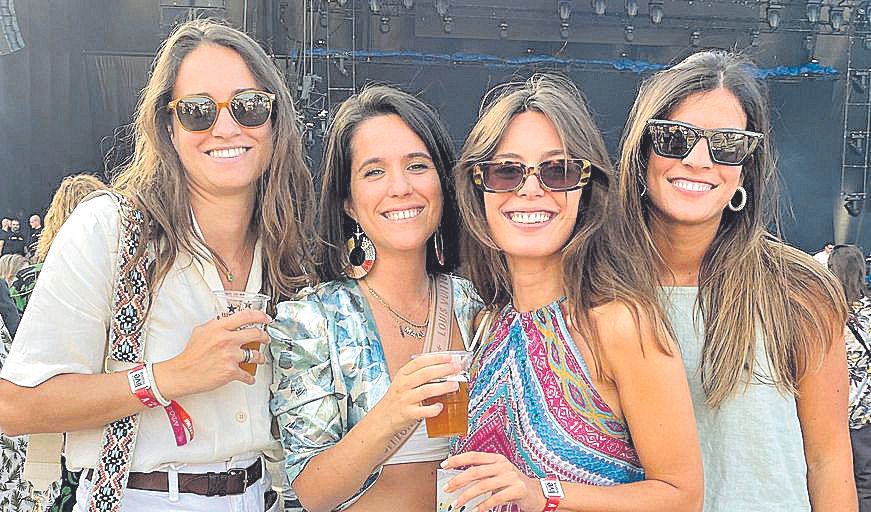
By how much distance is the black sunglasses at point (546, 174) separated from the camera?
2.09 metres

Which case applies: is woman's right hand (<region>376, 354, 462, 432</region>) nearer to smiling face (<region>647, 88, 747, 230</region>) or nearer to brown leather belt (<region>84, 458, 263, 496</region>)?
brown leather belt (<region>84, 458, 263, 496</region>)

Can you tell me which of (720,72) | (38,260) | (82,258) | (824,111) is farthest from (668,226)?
(824,111)

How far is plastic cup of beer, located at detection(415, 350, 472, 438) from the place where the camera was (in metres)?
1.88

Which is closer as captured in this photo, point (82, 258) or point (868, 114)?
point (82, 258)

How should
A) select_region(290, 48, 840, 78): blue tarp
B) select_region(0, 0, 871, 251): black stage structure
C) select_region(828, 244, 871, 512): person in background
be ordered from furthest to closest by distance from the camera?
select_region(290, 48, 840, 78): blue tarp < select_region(0, 0, 871, 251): black stage structure < select_region(828, 244, 871, 512): person in background

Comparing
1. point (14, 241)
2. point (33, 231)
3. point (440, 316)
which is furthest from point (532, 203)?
point (33, 231)

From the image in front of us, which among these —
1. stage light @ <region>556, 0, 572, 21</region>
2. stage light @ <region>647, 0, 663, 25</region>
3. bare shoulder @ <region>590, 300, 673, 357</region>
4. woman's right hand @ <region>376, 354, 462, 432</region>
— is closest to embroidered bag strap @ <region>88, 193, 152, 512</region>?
woman's right hand @ <region>376, 354, 462, 432</region>

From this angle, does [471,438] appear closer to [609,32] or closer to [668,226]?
[668,226]

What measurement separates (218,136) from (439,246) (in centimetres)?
72

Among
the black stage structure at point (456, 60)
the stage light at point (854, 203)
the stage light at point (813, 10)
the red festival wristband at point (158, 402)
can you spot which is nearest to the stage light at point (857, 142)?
the black stage structure at point (456, 60)

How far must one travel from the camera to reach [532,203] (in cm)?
209

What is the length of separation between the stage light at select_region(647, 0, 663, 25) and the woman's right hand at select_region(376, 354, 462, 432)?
29.5ft

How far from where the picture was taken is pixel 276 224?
2.52 metres

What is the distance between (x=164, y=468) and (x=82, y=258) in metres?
0.60
